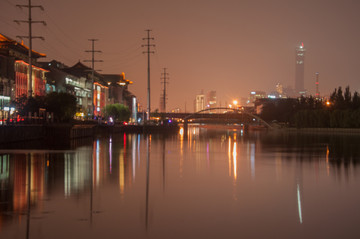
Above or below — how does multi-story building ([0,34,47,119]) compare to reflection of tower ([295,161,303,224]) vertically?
above

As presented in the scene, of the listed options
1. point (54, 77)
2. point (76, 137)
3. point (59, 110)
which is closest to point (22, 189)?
point (76, 137)

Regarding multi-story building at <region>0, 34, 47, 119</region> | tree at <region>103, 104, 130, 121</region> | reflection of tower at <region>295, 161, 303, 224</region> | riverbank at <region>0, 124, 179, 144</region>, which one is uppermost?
multi-story building at <region>0, 34, 47, 119</region>

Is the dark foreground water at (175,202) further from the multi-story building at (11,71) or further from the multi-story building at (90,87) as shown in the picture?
the multi-story building at (90,87)

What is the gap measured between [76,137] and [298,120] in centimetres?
9350

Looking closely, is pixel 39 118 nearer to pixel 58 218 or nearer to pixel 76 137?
pixel 76 137

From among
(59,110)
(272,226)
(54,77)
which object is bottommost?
(272,226)

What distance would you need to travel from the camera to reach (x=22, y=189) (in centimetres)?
1966

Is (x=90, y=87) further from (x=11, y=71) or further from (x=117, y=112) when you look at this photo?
(x=11, y=71)

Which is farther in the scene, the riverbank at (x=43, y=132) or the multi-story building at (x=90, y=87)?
the multi-story building at (x=90, y=87)

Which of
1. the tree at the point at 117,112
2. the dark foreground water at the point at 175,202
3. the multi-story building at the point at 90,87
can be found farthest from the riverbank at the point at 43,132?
the multi-story building at the point at 90,87

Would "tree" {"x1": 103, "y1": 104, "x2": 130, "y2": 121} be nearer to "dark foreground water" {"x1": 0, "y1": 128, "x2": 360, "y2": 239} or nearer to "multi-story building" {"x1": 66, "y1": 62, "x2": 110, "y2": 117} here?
"multi-story building" {"x1": 66, "y1": 62, "x2": 110, "y2": 117}

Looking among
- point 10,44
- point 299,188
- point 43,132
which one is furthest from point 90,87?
point 299,188

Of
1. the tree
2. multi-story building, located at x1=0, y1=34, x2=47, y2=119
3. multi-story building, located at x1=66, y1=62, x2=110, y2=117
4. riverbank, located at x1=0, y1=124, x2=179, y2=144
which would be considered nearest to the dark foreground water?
riverbank, located at x1=0, y1=124, x2=179, y2=144

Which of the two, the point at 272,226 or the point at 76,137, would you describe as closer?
the point at 272,226
